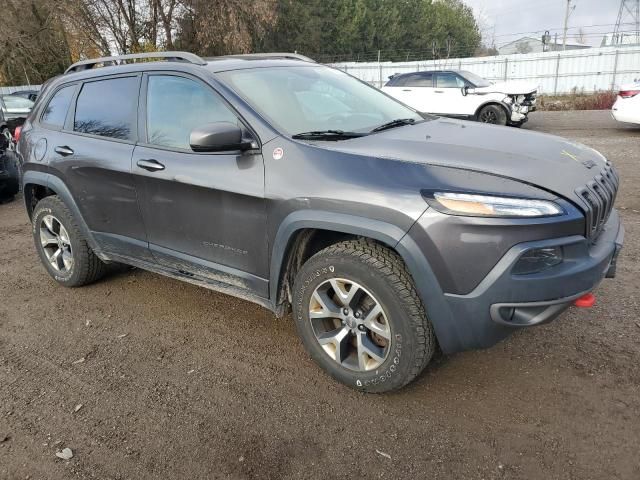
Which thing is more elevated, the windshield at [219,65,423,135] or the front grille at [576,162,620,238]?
the windshield at [219,65,423,135]

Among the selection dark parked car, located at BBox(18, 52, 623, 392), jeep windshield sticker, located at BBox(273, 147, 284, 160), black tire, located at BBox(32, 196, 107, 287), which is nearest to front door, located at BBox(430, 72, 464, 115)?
dark parked car, located at BBox(18, 52, 623, 392)

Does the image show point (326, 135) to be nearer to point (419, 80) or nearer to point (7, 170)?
point (7, 170)

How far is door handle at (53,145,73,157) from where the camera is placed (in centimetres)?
403

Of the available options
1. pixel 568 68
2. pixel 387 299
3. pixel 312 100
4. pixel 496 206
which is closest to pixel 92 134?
pixel 312 100

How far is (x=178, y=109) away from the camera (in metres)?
3.40

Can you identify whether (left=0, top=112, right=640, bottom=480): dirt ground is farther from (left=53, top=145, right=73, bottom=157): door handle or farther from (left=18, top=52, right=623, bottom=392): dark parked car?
(left=53, top=145, right=73, bottom=157): door handle

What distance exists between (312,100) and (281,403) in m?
1.90

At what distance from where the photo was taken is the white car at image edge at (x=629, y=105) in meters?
11.2

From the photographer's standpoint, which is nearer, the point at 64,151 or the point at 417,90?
the point at 64,151

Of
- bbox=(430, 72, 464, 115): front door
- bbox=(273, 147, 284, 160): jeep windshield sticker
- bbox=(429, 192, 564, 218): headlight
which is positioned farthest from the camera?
bbox=(430, 72, 464, 115): front door

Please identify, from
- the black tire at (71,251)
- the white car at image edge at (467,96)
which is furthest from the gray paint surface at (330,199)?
the white car at image edge at (467,96)

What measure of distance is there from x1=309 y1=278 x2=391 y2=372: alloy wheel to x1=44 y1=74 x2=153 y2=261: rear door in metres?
1.52

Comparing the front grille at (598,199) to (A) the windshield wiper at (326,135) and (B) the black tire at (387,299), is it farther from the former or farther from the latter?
(A) the windshield wiper at (326,135)

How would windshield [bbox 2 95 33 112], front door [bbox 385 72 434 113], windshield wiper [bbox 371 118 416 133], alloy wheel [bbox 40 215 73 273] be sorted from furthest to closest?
windshield [bbox 2 95 33 112], front door [bbox 385 72 434 113], alloy wheel [bbox 40 215 73 273], windshield wiper [bbox 371 118 416 133]
